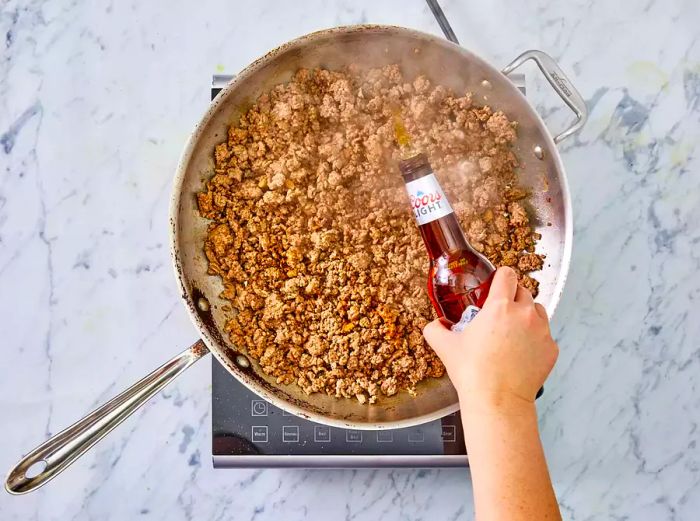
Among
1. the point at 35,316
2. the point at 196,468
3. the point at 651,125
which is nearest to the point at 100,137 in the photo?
the point at 35,316

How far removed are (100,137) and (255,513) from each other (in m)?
0.76

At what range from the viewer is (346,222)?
40.6 inches

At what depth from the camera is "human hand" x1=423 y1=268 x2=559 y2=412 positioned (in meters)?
0.84

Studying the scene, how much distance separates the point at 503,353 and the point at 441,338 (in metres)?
0.09

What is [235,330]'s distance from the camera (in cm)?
105

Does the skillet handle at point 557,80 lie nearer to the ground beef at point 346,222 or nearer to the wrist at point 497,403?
the ground beef at point 346,222

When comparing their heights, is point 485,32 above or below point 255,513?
above

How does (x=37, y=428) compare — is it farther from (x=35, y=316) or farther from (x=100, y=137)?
(x=100, y=137)

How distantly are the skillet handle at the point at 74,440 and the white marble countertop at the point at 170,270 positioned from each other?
28cm

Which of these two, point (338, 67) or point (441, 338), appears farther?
point (338, 67)

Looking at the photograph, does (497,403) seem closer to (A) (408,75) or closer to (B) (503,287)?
(B) (503,287)

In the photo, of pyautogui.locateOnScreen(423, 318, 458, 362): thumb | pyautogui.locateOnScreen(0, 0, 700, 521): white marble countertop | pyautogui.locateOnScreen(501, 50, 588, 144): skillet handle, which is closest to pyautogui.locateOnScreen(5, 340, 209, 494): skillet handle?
pyautogui.locateOnScreen(0, 0, 700, 521): white marble countertop

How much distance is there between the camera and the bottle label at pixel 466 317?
0.92 m

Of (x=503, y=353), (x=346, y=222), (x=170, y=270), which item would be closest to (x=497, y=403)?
(x=503, y=353)
